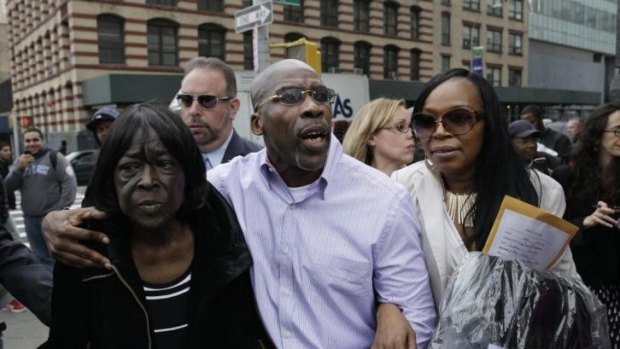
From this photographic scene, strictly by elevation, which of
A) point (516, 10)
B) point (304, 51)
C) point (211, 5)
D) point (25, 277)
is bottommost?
point (25, 277)

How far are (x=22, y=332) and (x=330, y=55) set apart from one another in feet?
92.1

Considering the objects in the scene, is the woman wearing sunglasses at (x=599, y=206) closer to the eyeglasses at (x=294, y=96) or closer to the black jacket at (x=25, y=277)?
the eyeglasses at (x=294, y=96)

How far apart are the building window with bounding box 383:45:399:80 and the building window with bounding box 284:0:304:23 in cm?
719

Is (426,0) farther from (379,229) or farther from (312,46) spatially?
(379,229)

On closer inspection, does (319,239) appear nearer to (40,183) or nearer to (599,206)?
(599,206)

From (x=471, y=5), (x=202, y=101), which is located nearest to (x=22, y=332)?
(x=202, y=101)

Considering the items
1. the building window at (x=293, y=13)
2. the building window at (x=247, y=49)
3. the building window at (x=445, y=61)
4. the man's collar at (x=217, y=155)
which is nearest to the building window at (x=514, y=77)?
the building window at (x=445, y=61)

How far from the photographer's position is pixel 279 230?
203cm

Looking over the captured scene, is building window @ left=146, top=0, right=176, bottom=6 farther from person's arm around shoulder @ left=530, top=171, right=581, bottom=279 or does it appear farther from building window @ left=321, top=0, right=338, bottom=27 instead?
person's arm around shoulder @ left=530, top=171, right=581, bottom=279

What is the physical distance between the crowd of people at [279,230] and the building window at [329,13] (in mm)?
30603

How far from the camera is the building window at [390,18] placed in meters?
34.9

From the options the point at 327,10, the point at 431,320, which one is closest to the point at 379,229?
the point at 431,320

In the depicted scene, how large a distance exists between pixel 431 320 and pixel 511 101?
42663 mm

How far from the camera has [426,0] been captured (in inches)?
1447
